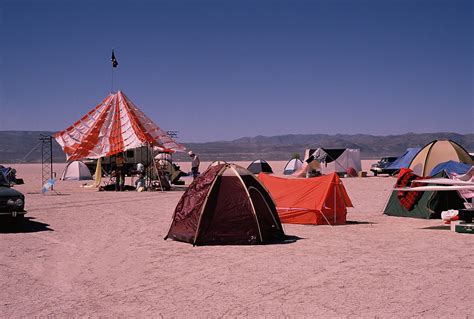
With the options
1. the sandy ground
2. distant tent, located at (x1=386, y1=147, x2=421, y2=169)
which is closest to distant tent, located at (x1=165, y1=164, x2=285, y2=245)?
the sandy ground

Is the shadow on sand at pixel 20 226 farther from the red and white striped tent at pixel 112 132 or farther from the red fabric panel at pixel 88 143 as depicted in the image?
the red fabric panel at pixel 88 143

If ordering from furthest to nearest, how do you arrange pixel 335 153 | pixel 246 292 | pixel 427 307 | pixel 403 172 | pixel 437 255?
pixel 335 153
pixel 403 172
pixel 437 255
pixel 246 292
pixel 427 307

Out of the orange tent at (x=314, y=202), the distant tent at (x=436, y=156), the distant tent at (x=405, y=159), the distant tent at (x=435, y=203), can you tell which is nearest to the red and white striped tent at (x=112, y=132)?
the distant tent at (x=436, y=156)

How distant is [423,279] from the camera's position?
9547 millimetres

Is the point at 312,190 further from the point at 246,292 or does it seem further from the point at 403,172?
the point at 246,292

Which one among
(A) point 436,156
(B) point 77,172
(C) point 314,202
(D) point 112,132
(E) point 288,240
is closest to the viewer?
(E) point 288,240

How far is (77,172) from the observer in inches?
1670

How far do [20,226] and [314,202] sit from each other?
810 cm

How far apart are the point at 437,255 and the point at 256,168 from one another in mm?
36027

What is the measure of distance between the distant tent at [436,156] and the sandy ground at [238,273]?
12896 millimetres

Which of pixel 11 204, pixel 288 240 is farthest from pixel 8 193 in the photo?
pixel 288 240

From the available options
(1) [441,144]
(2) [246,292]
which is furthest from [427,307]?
(1) [441,144]

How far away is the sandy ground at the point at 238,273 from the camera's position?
8.00 m

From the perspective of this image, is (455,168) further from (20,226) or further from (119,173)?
(119,173)
